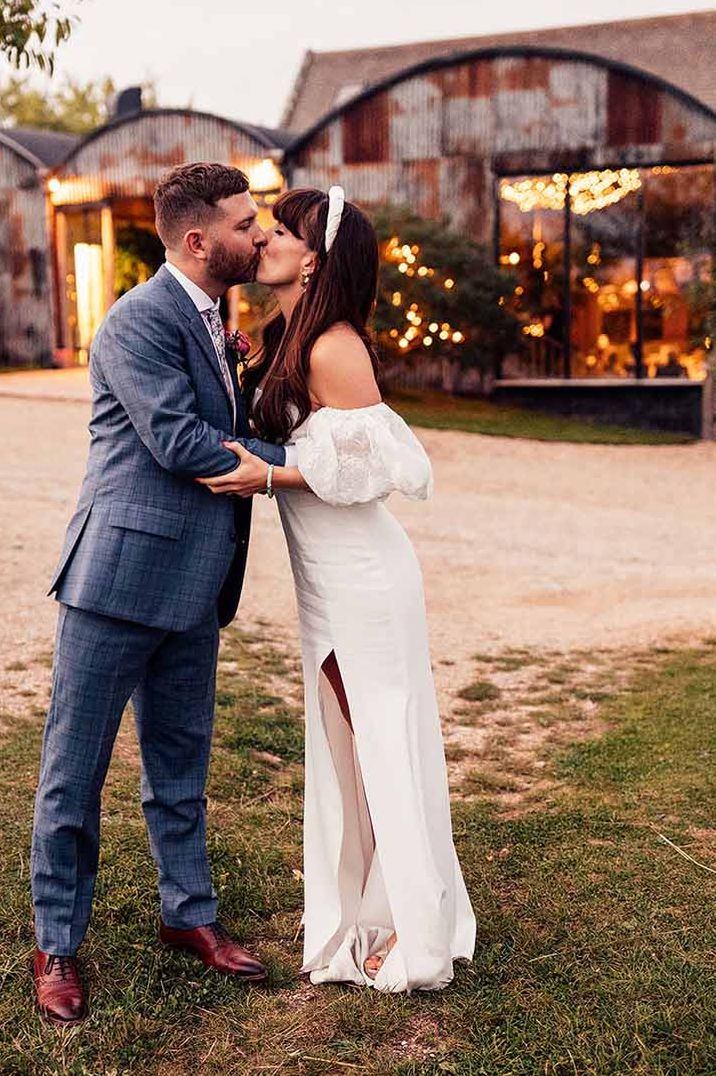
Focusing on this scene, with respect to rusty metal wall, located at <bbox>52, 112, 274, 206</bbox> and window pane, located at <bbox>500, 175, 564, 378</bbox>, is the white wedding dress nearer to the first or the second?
window pane, located at <bbox>500, 175, 564, 378</bbox>

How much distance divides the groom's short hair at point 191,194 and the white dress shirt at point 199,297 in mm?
71

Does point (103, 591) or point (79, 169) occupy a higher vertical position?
point (79, 169)

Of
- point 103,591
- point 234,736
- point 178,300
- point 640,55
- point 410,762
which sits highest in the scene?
point 640,55

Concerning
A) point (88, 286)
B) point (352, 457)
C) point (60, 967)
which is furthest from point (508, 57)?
point (60, 967)

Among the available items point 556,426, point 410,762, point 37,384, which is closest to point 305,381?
point 410,762

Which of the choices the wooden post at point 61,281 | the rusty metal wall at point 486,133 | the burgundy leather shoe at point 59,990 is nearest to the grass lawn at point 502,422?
the rusty metal wall at point 486,133

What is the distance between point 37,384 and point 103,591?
49.8ft

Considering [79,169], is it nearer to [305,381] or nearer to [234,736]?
[234,736]

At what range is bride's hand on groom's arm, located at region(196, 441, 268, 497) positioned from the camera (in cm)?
276

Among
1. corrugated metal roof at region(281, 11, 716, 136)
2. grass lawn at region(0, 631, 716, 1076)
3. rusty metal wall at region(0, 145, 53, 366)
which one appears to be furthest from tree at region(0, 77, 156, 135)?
grass lawn at region(0, 631, 716, 1076)

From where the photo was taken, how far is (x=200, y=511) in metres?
2.83

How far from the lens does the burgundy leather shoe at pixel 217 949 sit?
120 inches

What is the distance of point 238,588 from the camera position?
3066mm

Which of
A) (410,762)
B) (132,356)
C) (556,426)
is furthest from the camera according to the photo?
(556,426)
